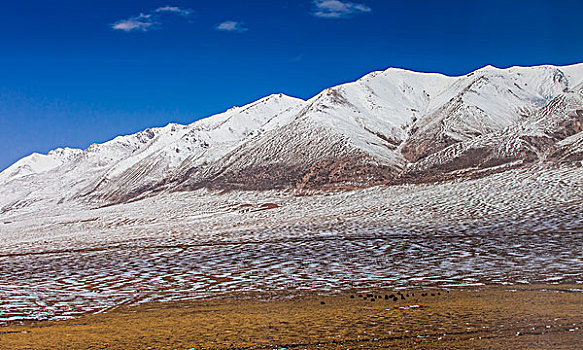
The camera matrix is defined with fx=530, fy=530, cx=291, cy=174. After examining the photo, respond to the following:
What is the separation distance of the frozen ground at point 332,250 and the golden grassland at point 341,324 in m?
2.49

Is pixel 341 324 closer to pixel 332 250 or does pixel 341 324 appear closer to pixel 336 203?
pixel 332 250

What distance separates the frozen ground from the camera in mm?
23281

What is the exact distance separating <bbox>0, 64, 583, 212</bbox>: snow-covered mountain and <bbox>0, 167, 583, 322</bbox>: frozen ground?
41.7ft

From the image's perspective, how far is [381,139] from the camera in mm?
102688

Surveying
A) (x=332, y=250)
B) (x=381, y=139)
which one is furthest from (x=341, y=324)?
(x=381, y=139)

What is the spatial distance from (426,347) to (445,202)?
45.8 metres

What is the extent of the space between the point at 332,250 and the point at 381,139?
232ft

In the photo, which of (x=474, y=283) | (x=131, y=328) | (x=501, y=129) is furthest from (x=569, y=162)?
(x=131, y=328)

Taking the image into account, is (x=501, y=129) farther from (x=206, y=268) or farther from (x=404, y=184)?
(x=206, y=268)

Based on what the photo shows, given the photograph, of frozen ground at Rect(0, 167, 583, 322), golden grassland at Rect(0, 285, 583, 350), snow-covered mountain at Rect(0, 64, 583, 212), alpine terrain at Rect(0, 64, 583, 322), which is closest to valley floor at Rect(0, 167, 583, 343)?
frozen ground at Rect(0, 167, 583, 322)

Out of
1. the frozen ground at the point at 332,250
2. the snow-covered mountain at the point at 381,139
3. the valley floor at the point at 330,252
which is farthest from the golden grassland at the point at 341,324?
the snow-covered mountain at the point at 381,139

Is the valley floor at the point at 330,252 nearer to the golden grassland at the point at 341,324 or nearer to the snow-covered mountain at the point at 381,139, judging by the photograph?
the golden grassland at the point at 341,324

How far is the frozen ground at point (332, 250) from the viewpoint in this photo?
2328 cm

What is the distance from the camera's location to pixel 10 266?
35969 millimetres
